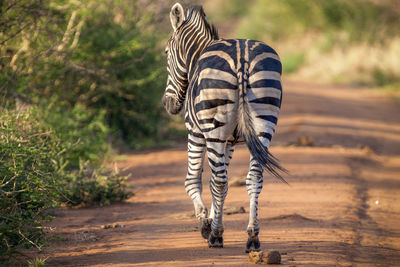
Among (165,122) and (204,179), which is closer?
(204,179)

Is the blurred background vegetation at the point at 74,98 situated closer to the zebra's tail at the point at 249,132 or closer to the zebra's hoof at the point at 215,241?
the zebra's hoof at the point at 215,241

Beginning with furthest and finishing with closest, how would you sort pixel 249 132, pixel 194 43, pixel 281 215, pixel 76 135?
pixel 76 135 → pixel 281 215 → pixel 194 43 → pixel 249 132

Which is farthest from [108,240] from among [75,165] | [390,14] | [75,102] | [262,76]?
[390,14]

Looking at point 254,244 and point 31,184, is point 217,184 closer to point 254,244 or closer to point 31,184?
point 254,244

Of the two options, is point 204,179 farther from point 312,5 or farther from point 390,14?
point 312,5

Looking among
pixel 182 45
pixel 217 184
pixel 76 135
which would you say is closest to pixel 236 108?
pixel 217 184

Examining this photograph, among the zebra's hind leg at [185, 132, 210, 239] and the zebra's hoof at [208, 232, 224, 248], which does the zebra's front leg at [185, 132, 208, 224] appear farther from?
the zebra's hoof at [208, 232, 224, 248]

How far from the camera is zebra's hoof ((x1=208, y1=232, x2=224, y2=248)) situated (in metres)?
5.54

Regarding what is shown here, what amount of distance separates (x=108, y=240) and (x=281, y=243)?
1.81 m

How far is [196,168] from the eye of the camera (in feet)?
18.8

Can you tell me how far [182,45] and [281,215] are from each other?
2.37 metres

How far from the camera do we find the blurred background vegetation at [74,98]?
5305 mm

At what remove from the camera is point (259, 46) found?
5324 millimetres

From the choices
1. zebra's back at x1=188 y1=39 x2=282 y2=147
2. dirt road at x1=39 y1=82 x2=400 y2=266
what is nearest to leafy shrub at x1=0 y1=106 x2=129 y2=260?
dirt road at x1=39 y1=82 x2=400 y2=266
